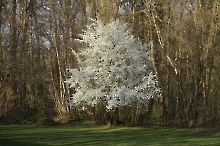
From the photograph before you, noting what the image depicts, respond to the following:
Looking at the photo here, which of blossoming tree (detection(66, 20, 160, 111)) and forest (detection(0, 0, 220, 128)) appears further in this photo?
forest (detection(0, 0, 220, 128))

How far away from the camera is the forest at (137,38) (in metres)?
20.5

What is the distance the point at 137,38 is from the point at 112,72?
3878mm

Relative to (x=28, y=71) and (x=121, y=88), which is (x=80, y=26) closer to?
(x=28, y=71)

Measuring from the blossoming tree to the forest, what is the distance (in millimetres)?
1641

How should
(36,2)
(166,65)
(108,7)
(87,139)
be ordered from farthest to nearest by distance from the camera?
(36,2) < (166,65) < (108,7) < (87,139)

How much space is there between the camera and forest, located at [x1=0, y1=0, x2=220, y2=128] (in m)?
20.5

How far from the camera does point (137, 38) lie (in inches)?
874

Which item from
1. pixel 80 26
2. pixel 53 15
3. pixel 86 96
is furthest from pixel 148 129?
pixel 53 15

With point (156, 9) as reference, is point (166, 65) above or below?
below

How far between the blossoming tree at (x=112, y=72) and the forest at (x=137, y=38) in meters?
1.64

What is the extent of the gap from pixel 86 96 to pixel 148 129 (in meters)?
4.04

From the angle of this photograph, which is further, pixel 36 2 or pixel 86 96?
pixel 36 2

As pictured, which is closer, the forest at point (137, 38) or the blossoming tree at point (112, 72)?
the blossoming tree at point (112, 72)

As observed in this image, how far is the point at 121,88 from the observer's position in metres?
19.2
